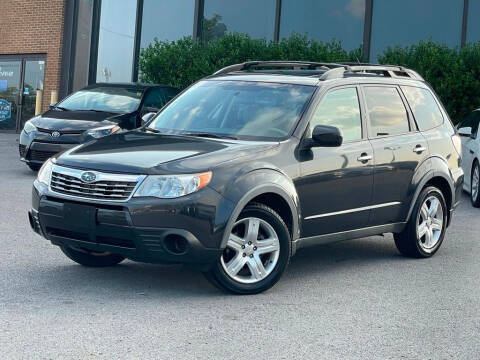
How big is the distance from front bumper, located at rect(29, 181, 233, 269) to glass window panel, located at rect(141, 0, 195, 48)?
18888 mm

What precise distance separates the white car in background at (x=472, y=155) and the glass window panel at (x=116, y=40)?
45.0 ft

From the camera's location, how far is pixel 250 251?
6504mm

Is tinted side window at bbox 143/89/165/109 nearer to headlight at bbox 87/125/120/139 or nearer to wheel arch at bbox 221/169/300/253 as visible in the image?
headlight at bbox 87/125/120/139

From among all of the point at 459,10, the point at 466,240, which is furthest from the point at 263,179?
Result: the point at 459,10

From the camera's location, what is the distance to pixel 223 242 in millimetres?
6211

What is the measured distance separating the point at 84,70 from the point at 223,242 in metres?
20.8

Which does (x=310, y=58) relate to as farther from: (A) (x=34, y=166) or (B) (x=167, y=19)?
(B) (x=167, y=19)

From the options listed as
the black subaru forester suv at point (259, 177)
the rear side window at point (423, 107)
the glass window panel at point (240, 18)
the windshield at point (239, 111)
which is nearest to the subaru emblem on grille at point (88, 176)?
the black subaru forester suv at point (259, 177)

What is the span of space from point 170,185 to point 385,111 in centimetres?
271

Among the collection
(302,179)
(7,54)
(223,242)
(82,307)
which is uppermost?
(7,54)

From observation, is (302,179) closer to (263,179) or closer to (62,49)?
(263,179)

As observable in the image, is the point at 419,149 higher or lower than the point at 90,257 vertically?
higher

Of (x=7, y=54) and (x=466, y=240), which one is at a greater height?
(x=7, y=54)

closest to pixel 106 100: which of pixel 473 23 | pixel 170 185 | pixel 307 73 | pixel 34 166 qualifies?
pixel 34 166
